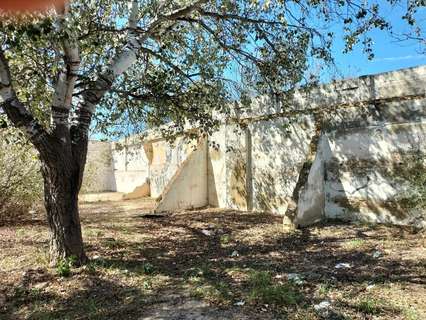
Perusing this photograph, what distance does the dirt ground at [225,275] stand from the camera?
440 cm

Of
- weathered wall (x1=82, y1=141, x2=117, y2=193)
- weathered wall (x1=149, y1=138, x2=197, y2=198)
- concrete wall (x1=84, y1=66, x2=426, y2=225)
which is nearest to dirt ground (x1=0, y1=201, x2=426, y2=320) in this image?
concrete wall (x1=84, y1=66, x2=426, y2=225)

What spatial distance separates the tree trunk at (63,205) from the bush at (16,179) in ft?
15.1

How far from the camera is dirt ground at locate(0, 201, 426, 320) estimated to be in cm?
440

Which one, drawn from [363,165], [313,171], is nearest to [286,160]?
[313,171]

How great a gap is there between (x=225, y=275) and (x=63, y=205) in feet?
7.59

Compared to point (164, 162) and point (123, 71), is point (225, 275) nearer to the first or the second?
point (123, 71)

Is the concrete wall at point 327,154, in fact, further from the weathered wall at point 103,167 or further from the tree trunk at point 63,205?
the weathered wall at point 103,167

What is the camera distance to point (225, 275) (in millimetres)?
5574

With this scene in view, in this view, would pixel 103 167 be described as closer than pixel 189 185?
No

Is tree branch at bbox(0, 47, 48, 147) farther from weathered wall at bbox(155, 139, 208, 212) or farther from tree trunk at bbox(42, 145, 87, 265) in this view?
weathered wall at bbox(155, 139, 208, 212)

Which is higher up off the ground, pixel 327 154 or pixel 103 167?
pixel 103 167

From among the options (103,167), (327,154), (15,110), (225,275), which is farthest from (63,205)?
(103,167)

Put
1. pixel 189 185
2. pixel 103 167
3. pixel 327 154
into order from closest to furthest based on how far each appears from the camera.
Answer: pixel 327 154
pixel 189 185
pixel 103 167

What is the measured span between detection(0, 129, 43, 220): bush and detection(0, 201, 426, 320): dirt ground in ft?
6.17
